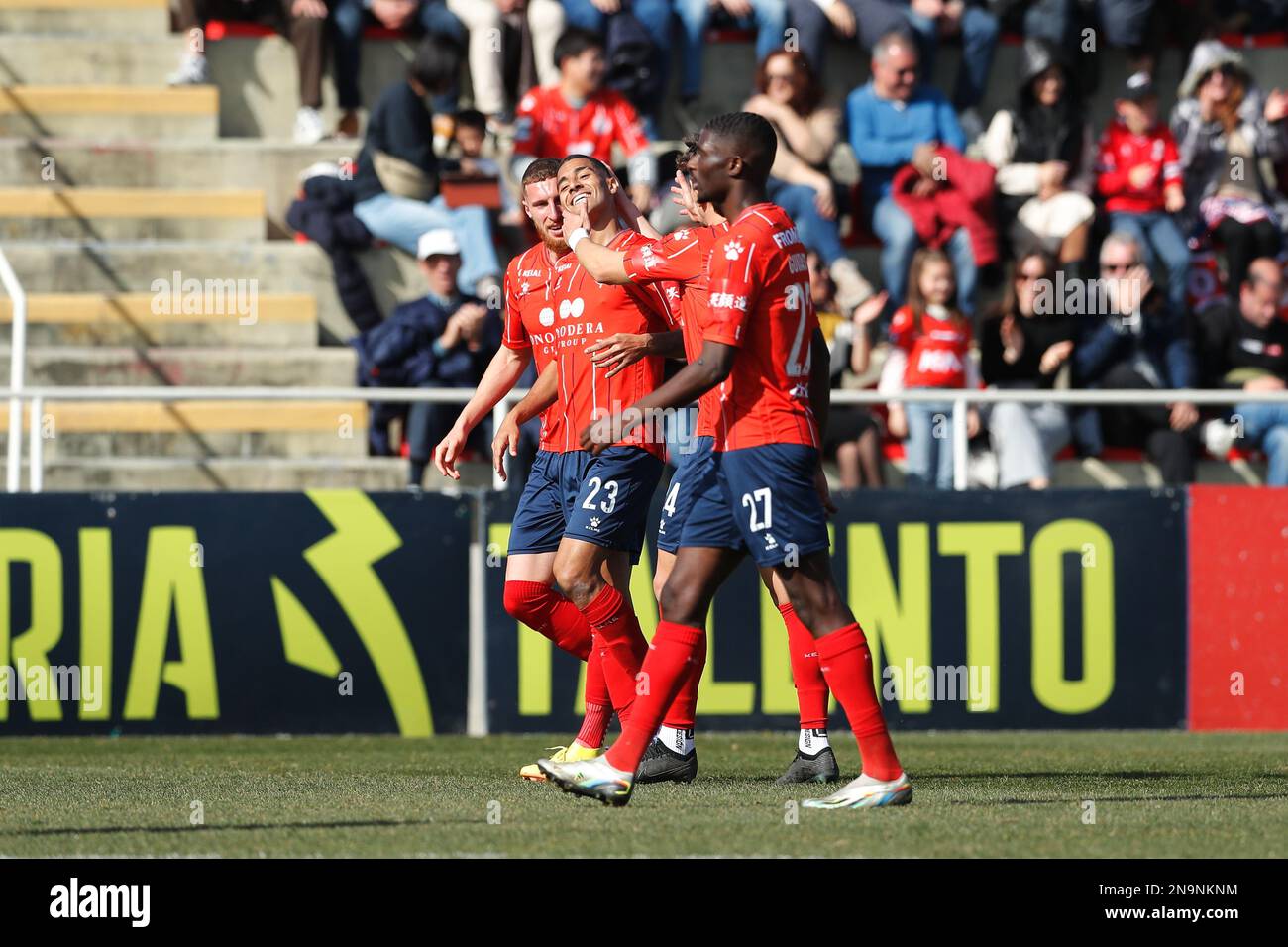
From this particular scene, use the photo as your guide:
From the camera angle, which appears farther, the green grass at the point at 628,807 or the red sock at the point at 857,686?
the red sock at the point at 857,686

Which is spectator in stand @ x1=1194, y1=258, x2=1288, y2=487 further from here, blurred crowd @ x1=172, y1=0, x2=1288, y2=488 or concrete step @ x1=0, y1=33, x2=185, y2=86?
concrete step @ x1=0, y1=33, x2=185, y2=86

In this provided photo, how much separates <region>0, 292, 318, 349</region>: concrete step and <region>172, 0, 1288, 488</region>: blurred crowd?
1.59ft

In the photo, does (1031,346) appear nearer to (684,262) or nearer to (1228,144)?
(1228,144)

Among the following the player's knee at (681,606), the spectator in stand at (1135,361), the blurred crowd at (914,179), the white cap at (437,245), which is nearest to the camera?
the player's knee at (681,606)

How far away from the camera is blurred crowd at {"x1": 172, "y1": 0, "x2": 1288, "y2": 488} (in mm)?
12742

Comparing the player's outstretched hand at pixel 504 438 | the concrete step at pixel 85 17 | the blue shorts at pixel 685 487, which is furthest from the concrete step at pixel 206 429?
the blue shorts at pixel 685 487

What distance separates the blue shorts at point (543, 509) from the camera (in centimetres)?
787

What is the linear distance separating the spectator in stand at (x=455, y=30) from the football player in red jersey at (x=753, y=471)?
8.33 metres

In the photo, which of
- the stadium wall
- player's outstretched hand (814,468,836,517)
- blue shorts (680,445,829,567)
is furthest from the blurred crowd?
blue shorts (680,445,829,567)

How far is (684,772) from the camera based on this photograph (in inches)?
302

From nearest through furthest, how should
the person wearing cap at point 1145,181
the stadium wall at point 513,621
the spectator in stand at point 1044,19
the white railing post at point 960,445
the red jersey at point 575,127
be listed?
the stadium wall at point 513,621 < the white railing post at point 960,445 < the red jersey at point 575,127 < the person wearing cap at point 1145,181 < the spectator in stand at point 1044,19

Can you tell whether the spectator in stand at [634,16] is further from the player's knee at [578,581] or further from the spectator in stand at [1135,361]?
the player's knee at [578,581]

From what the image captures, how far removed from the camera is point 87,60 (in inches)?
597
